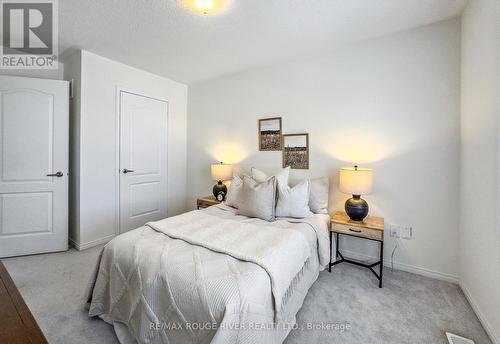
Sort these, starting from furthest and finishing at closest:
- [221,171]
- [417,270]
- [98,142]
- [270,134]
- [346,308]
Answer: [221,171], [270,134], [98,142], [417,270], [346,308]

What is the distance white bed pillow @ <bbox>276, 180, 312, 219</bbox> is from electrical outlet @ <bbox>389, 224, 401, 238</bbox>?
88 centimetres

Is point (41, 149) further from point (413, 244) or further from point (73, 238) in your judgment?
point (413, 244)

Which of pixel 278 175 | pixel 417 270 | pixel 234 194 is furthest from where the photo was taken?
pixel 234 194

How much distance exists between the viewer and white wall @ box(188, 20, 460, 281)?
83.9 inches

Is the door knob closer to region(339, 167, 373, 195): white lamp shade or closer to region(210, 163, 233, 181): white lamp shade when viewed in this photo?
region(210, 163, 233, 181): white lamp shade

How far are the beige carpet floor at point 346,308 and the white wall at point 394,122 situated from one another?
403mm

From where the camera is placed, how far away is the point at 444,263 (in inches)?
85.6

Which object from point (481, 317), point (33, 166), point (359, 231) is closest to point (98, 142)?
point (33, 166)

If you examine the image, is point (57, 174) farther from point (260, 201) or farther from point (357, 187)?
point (357, 187)

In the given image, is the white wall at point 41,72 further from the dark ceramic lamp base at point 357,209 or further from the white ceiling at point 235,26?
the dark ceramic lamp base at point 357,209

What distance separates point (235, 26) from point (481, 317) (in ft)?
10.2

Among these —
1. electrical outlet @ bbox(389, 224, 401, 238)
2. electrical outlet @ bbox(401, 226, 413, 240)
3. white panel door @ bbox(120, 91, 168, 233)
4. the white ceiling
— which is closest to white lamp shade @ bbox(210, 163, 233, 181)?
white panel door @ bbox(120, 91, 168, 233)

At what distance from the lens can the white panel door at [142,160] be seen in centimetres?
320

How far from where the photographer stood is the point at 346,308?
5.87 ft
